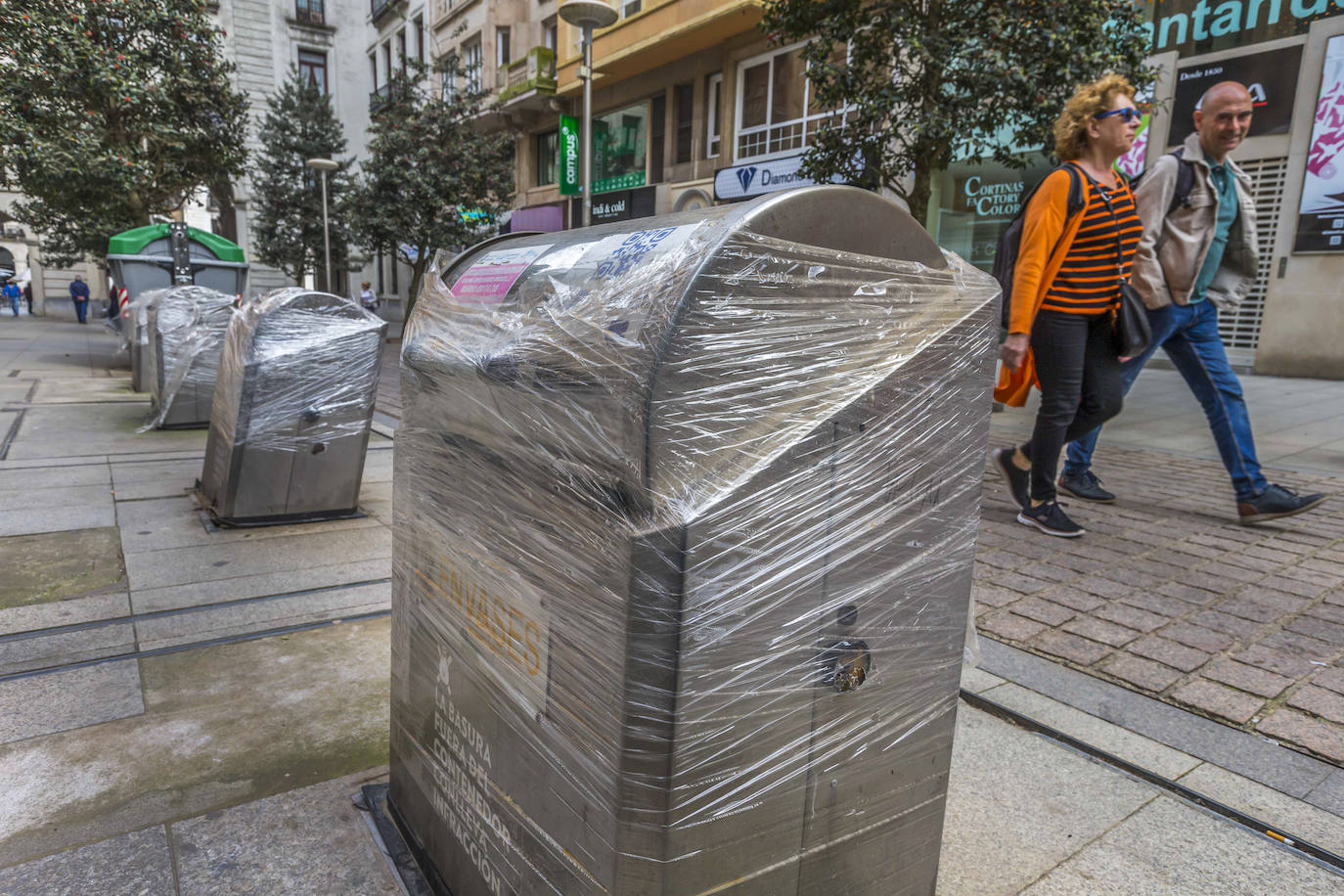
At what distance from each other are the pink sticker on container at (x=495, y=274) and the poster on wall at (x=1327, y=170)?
41.0ft

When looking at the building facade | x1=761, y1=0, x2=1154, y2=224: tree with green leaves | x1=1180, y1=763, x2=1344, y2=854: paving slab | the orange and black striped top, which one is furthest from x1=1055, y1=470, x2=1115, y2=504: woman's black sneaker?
the building facade

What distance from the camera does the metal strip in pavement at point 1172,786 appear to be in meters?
1.85

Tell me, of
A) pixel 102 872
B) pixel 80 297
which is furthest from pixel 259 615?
pixel 80 297

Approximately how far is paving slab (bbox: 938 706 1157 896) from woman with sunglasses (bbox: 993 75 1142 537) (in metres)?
2.03

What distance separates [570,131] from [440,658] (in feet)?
70.0

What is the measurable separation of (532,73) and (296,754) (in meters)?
23.8

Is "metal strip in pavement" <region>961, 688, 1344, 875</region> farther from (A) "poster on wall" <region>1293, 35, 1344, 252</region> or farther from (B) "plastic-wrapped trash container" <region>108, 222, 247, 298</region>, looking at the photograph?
(B) "plastic-wrapped trash container" <region>108, 222, 247, 298</region>

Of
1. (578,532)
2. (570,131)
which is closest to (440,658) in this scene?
(578,532)

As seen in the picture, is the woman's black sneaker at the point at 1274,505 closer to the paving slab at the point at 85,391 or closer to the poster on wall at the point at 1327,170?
the poster on wall at the point at 1327,170

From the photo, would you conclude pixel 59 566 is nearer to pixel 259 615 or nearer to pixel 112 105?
pixel 259 615

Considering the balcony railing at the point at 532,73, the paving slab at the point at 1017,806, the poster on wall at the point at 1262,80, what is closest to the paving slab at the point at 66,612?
the paving slab at the point at 1017,806

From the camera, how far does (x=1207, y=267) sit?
4.23 metres

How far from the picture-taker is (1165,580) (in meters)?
3.57

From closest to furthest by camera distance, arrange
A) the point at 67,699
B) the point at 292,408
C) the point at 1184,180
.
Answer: the point at 67,699 → the point at 1184,180 → the point at 292,408
